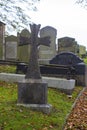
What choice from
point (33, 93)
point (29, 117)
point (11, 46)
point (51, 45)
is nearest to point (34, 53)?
point (33, 93)

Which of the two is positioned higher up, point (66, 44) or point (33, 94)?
point (66, 44)

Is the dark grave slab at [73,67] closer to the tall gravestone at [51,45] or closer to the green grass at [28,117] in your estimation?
the green grass at [28,117]

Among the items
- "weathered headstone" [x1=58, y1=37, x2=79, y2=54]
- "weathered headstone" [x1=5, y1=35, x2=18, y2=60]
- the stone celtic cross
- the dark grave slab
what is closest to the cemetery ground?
the stone celtic cross

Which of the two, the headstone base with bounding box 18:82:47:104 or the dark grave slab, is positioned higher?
the dark grave slab

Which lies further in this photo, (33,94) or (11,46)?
(11,46)

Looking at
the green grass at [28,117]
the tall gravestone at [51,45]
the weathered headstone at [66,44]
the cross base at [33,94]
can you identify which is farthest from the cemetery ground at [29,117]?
the weathered headstone at [66,44]

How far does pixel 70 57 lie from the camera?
53.7 ft

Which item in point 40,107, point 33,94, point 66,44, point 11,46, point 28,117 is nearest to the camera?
point 28,117

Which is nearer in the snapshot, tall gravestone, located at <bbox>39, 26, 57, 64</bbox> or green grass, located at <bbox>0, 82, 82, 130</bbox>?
green grass, located at <bbox>0, 82, 82, 130</bbox>

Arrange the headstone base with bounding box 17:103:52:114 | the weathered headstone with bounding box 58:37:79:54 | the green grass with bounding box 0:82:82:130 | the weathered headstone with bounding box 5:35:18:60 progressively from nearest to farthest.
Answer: the green grass with bounding box 0:82:82:130
the headstone base with bounding box 17:103:52:114
the weathered headstone with bounding box 5:35:18:60
the weathered headstone with bounding box 58:37:79:54

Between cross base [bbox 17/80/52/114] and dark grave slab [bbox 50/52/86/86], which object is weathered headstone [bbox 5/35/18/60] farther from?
cross base [bbox 17/80/52/114]

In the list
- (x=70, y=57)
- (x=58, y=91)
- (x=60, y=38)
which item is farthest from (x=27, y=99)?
(x=60, y=38)

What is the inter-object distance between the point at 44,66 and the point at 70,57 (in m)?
2.49

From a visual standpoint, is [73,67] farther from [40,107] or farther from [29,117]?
[29,117]
